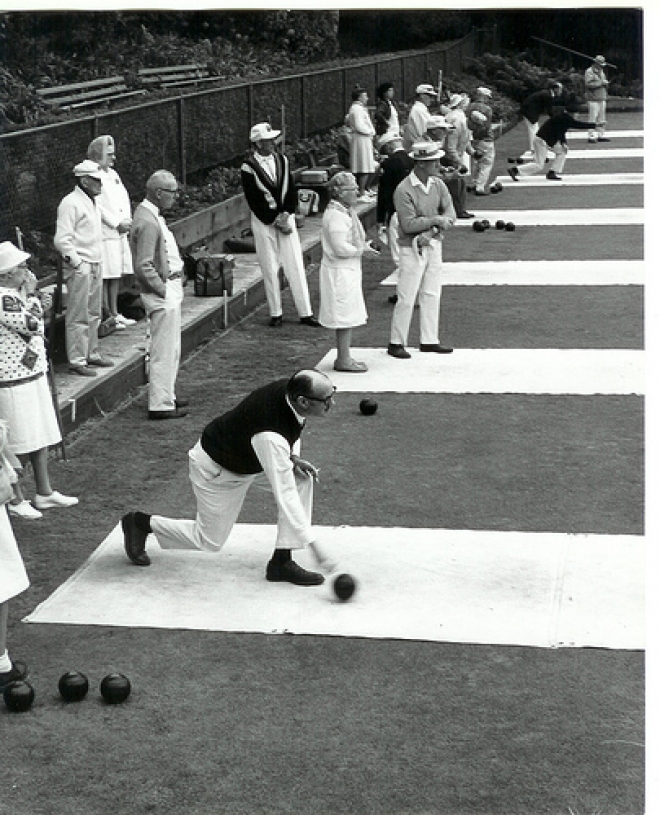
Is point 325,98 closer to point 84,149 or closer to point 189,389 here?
point 84,149

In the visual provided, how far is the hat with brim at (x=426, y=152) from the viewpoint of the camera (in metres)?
14.1

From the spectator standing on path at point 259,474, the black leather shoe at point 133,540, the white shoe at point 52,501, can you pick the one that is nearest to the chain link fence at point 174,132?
the white shoe at point 52,501

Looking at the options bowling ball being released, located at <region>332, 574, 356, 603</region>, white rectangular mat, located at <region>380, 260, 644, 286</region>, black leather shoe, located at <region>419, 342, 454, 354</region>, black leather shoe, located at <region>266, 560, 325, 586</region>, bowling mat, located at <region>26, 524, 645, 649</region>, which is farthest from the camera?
white rectangular mat, located at <region>380, 260, 644, 286</region>

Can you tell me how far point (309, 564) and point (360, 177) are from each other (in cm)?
1755

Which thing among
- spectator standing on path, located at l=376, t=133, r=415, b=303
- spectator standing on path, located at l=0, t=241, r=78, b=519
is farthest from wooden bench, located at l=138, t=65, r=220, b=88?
spectator standing on path, located at l=0, t=241, r=78, b=519

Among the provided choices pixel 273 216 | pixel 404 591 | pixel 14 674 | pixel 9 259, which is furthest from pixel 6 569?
pixel 273 216

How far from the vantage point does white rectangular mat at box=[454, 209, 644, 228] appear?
23641 mm

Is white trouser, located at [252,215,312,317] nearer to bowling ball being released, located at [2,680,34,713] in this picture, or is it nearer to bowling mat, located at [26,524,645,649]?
bowling mat, located at [26,524,645,649]

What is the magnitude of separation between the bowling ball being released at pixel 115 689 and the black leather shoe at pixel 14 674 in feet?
1.75

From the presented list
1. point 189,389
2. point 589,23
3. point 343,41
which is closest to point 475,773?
point 189,389

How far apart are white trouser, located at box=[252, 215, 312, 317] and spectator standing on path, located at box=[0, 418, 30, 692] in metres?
8.93

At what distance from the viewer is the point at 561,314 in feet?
55.4

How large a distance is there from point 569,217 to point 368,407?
1262cm

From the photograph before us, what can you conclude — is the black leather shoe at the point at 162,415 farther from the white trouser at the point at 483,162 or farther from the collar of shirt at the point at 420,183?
the white trouser at the point at 483,162
